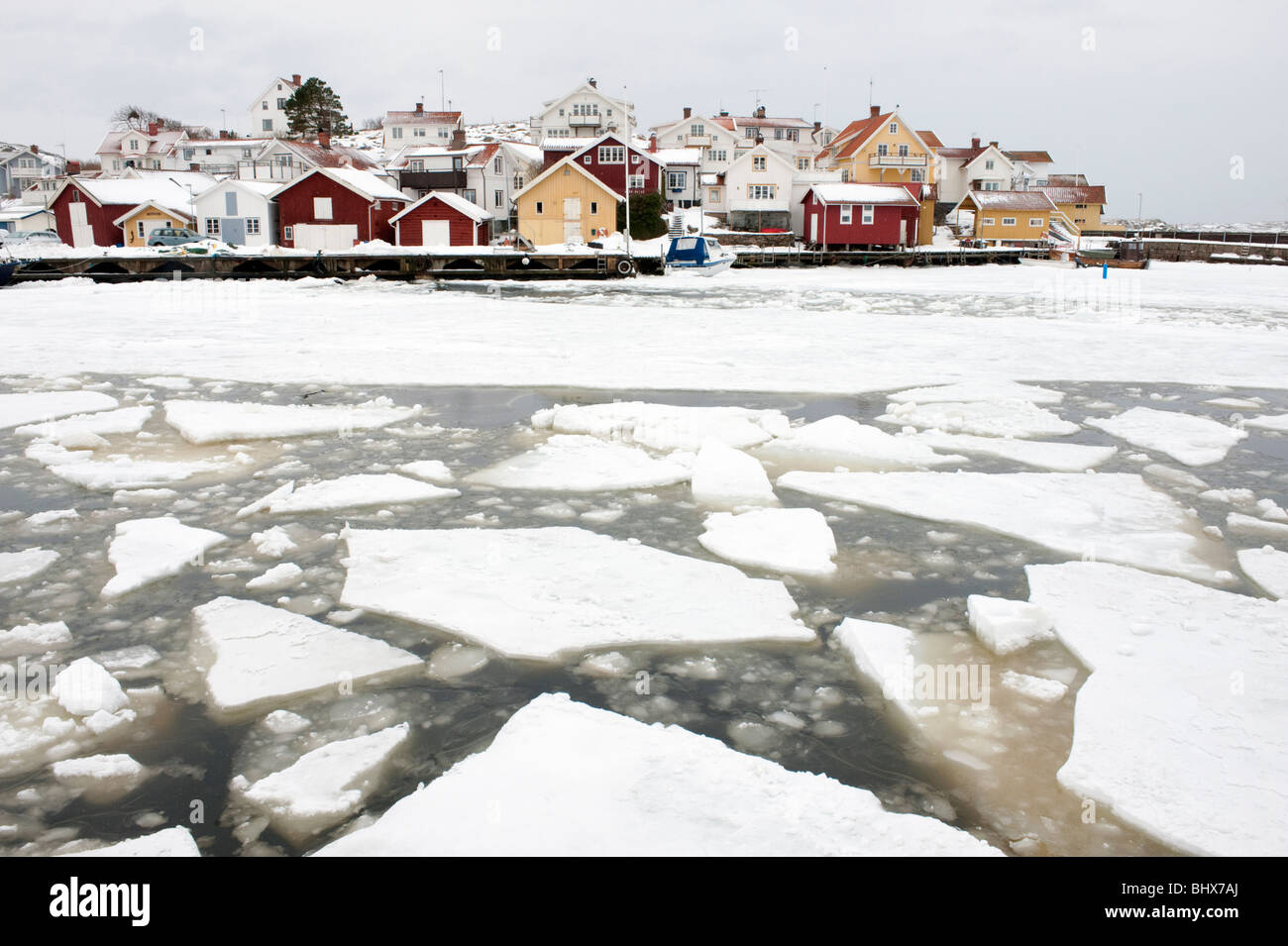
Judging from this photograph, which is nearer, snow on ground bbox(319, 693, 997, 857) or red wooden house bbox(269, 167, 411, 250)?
snow on ground bbox(319, 693, 997, 857)

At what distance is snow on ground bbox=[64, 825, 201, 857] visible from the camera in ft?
8.04

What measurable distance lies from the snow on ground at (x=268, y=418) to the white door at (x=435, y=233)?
38.7 m

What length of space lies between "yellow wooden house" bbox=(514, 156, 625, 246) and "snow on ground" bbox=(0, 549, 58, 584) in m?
42.6

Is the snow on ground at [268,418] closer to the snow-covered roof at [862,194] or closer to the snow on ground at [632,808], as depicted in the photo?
the snow on ground at [632,808]

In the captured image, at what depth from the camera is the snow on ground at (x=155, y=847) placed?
245 cm

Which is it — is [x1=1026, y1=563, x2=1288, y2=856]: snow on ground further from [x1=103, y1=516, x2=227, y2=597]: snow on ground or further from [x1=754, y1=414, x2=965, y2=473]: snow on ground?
[x1=103, y1=516, x2=227, y2=597]: snow on ground

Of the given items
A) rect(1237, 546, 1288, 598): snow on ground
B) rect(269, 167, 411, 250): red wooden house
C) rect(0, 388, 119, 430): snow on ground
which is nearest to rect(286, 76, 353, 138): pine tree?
rect(269, 167, 411, 250): red wooden house

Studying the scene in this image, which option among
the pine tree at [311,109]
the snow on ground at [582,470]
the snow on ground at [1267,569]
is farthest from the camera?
the pine tree at [311,109]

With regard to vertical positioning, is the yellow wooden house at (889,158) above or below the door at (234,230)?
above

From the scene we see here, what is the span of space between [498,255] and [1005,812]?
3339cm

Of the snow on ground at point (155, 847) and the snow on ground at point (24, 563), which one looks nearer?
the snow on ground at point (155, 847)

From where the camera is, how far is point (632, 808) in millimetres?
2617

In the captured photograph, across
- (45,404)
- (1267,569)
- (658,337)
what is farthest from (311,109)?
(1267,569)

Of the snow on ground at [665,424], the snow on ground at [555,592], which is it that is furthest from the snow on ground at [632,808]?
the snow on ground at [665,424]
